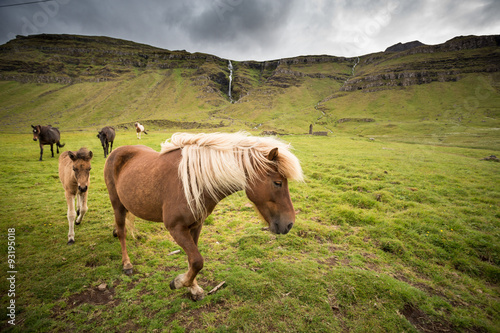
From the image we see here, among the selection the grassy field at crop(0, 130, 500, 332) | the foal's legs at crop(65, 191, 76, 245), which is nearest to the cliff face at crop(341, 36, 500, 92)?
the grassy field at crop(0, 130, 500, 332)

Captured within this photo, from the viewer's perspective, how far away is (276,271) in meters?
4.06

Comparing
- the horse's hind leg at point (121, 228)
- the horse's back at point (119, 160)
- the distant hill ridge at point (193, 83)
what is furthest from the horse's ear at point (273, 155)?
the distant hill ridge at point (193, 83)

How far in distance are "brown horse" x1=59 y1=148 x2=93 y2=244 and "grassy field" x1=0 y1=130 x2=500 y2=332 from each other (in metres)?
Answer: 0.54

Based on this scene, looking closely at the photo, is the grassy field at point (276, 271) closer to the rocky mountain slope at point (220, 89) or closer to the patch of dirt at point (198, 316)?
the patch of dirt at point (198, 316)

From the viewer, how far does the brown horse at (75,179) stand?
5316mm

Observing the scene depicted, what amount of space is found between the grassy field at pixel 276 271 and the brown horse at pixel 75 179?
1.78 ft

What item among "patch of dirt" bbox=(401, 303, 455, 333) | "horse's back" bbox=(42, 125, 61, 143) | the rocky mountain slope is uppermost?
the rocky mountain slope

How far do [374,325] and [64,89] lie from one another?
565 feet

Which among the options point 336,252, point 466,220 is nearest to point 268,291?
point 336,252

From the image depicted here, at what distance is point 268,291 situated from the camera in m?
3.56

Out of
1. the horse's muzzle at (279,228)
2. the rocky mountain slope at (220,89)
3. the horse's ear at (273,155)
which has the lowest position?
the horse's muzzle at (279,228)

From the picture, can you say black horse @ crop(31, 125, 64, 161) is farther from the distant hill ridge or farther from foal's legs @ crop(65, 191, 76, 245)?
the distant hill ridge

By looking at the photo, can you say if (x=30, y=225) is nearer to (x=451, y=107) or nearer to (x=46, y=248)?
(x=46, y=248)

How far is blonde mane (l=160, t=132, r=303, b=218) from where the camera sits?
10.0 ft
